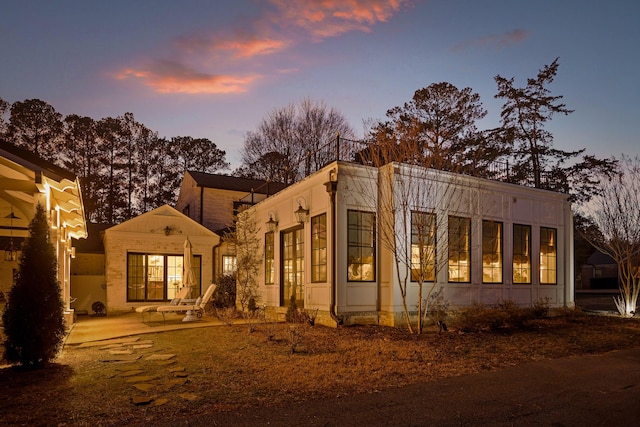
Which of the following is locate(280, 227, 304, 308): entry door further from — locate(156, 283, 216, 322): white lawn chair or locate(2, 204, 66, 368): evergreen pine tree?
locate(2, 204, 66, 368): evergreen pine tree

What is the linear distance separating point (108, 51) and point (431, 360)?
11.0 metres

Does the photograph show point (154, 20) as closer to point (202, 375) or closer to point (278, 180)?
point (202, 375)

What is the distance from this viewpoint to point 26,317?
7.25m

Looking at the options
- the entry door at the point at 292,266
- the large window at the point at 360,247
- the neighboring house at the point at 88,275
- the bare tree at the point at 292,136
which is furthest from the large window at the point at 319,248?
the bare tree at the point at 292,136

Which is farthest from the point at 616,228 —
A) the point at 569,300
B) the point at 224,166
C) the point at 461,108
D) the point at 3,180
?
the point at 224,166

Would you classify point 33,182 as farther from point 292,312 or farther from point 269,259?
point 269,259

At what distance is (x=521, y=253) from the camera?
540 inches

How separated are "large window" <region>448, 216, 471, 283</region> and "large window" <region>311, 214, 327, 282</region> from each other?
3.09 meters

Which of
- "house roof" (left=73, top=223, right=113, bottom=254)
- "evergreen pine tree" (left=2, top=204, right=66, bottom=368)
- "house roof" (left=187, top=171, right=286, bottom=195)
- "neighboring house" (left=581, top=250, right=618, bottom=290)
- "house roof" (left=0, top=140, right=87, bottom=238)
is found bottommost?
"neighboring house" (left=581, top=250, right=618, bottom=290)

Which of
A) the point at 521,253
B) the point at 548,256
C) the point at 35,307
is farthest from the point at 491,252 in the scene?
the point at 35,307

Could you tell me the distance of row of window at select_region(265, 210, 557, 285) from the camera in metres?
10.5

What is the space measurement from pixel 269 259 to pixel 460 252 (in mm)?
5929

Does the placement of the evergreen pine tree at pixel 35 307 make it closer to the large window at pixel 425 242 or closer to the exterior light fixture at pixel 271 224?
the large window at pixel 425 242

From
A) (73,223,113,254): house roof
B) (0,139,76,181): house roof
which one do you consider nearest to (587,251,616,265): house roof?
(73,223,113,254): house roof
